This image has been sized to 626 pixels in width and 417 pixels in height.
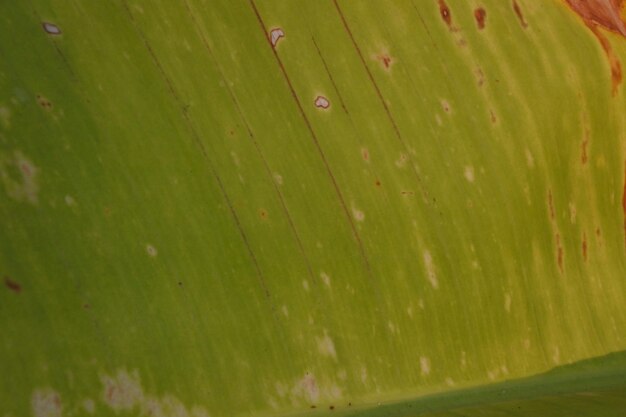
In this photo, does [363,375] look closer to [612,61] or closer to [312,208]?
[312,208]

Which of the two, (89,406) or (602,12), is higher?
(602,12)

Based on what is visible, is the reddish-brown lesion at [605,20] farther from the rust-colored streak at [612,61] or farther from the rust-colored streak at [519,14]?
the rust-colored streak at [519,14]

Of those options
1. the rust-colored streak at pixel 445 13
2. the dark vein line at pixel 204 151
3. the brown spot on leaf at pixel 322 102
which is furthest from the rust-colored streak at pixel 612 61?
the dark vein line at pixel 204 151

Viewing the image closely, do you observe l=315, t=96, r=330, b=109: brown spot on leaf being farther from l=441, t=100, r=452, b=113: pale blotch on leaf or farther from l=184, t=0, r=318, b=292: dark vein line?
→ l=441, t=100, r=452, b=113: pale blotch on leaf

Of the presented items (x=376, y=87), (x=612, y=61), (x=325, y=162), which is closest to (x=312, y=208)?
(x=325, y=162)

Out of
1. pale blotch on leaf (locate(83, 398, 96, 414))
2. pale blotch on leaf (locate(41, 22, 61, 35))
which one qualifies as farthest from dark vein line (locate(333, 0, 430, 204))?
pale blotch on leaf (locate(83, 398, 96, 414))

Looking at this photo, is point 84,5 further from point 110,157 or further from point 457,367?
point 457,367

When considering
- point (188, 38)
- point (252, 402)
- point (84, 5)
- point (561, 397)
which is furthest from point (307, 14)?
point (561, 397)
